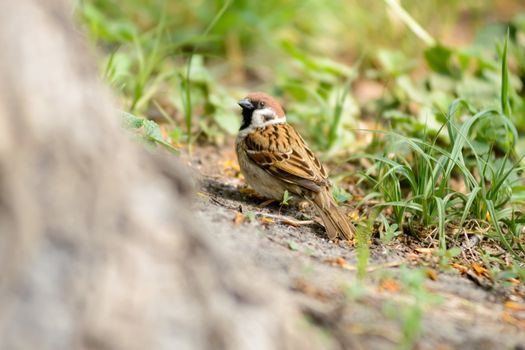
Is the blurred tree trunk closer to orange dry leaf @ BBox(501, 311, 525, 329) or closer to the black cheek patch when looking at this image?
orange dry leaf @ BBox(501, 311, 525, 329)

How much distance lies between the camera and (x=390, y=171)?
Answer: 4090 millimetres

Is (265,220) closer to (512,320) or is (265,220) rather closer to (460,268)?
(460,268)

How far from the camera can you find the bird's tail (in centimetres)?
405

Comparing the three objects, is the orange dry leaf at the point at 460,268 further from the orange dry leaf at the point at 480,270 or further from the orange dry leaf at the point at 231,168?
the orange dry leaf at the point at 231,168

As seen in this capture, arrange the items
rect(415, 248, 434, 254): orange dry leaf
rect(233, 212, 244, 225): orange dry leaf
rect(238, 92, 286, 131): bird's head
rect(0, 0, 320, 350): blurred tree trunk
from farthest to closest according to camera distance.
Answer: rect(238, 92, 286, 131): bird's head, rect(415, 248, 434, 254): orange dry leaf, rect(233, 212, 244, 225): orange dry leaf, rect(0, 0, 320, 350): blurred tree trunk

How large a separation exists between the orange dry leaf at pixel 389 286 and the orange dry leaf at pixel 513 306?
51cm

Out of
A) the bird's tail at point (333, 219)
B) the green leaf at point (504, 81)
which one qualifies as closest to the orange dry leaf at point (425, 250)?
the bird's tail at point (333, 219)

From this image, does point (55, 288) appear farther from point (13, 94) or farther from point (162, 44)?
point (162, 44)

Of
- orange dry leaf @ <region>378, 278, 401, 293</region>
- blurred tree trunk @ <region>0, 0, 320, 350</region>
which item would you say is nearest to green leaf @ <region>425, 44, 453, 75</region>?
orange dry leaf @ <region>378, 278, 401, 293</region>

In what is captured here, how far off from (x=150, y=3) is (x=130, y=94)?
2389mm

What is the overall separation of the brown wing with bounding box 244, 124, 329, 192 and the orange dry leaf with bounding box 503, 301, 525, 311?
4.65ft

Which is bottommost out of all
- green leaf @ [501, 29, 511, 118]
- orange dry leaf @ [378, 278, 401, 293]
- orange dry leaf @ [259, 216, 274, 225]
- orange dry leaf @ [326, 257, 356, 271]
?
orange dry leaf @ [259, 216, 274, 225]

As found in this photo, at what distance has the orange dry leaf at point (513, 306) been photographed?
329 cm

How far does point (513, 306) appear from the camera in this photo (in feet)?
10.9
